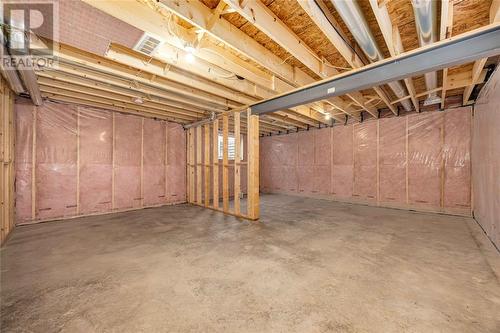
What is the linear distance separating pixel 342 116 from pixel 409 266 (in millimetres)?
4753

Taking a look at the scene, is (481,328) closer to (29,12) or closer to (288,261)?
(288,261)

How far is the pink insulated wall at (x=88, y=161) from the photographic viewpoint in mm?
4078

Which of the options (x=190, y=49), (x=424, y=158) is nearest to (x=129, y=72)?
(x=190, y=49)

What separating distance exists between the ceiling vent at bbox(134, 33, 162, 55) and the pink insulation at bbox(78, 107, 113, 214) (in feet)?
11.1

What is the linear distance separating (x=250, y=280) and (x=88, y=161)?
479 centimetres

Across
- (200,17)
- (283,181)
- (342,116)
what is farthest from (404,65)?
(283,181)

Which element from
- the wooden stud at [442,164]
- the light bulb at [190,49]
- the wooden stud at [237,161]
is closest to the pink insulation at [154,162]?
the wooden stud at [237,161]

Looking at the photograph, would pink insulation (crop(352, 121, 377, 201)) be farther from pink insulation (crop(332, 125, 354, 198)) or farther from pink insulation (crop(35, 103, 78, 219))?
pink insulation (crop(35, 103, 78, 219))

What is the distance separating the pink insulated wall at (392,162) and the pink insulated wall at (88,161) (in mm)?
4627

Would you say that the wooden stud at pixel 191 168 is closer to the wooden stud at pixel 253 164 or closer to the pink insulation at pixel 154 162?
the pink insulation at pixel 154 162

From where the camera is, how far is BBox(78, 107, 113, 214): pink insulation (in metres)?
4.66

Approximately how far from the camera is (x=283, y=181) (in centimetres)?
816

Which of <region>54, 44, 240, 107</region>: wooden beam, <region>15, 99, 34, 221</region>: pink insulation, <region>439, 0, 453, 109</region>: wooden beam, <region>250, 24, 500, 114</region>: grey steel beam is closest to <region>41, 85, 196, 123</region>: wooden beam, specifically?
<region>15, 99, 34, 221</region>: pink insulation

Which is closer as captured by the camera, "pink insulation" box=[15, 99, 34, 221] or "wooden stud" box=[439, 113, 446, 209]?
"pink insulation" box=[15, 99, 34, 221]
